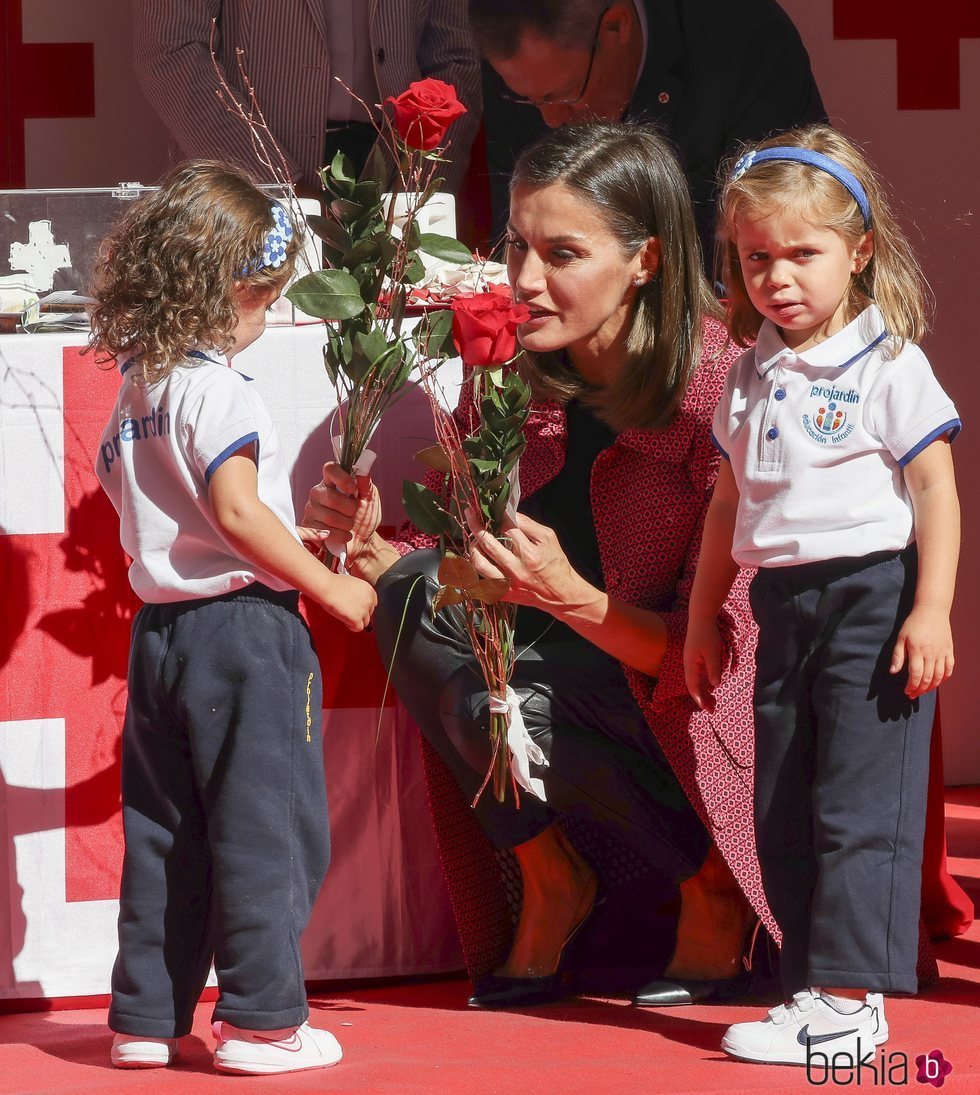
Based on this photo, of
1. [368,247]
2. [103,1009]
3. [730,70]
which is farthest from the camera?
[730,70]

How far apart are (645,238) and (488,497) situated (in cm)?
41

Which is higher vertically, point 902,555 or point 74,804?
point 902,555

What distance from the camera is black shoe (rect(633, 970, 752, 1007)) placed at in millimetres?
1853

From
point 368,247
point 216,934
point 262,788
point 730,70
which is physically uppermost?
point 730,70

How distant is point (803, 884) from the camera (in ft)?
5.32

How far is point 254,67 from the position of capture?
8.83 ft

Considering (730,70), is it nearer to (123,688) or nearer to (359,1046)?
(123,688)

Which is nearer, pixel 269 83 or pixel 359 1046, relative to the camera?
pixel 359 1046

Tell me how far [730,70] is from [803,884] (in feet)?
4.60

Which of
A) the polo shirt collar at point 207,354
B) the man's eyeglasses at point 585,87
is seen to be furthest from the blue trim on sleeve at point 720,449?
the man's eyeglasses at point 585,87

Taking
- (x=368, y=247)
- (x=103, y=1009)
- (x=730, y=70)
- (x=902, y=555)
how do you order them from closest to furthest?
1. (x=902, y=555)
2. (x=368, y=247)
3. (x=103, y=1009)
4. (x=730, y=70)

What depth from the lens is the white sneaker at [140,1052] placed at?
164cm

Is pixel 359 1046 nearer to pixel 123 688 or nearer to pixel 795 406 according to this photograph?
pixel 123 688

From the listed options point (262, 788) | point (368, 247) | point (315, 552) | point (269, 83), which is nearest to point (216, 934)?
point (262, 788)
